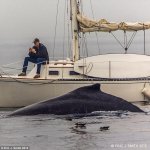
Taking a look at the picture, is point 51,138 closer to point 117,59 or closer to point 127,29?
point 117,59

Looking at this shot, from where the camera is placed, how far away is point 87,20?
36.5 m

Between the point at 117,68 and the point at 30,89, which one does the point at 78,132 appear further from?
the point at 117,68

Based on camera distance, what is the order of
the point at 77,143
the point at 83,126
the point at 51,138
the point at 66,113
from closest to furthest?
the point at 77,143 → the point at 51,138 → the point at 83,126 → the point at 66,113

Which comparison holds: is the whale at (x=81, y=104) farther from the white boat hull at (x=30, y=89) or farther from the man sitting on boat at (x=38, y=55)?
the man sitting on boat at (x=38, y=55)

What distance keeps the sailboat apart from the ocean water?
863cm

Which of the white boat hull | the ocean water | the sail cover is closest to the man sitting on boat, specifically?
the white boat hull

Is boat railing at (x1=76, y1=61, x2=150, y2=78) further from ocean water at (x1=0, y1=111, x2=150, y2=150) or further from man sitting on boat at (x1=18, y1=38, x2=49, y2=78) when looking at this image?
ocean water at (x1=0, y1=111, x2=150, y2=150)

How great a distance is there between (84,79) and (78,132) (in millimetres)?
12602

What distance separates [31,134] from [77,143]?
2651mm

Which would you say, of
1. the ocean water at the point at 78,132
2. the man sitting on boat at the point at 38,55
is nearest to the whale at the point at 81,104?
the ocean water at the point at 78,132

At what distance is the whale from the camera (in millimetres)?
24281

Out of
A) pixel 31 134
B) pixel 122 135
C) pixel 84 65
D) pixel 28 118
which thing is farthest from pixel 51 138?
pixel 84 65

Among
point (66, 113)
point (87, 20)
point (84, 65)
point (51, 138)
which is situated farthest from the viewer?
point (87, 20)

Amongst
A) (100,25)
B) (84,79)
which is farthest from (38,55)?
(100,25)
